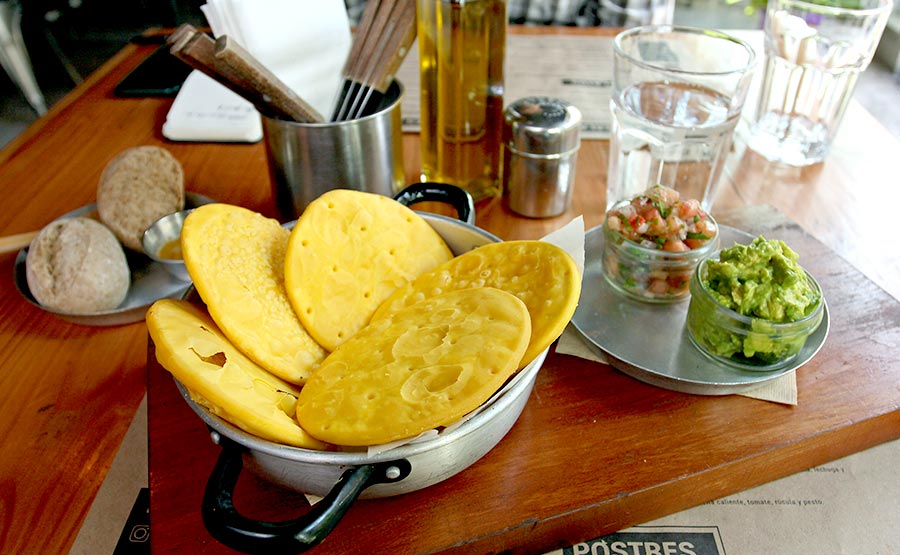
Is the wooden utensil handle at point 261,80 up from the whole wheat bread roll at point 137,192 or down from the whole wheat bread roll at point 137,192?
up

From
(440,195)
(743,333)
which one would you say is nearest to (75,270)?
(440,195)

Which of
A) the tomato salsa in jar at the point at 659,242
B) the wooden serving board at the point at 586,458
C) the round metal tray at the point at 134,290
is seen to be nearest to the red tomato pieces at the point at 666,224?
the tomato salsa in jar at the point at 659,242

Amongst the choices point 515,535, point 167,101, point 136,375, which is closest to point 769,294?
point 515,535

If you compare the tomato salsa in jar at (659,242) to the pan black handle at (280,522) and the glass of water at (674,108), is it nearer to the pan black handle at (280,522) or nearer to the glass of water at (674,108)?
the glass of water at (674,108)

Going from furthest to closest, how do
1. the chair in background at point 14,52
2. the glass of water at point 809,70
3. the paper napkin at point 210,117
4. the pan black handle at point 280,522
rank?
the chair in background at point 14,52 < the paper napkin at point 210,117 < the glass of water at point 809,70 < the pan black handle at point 280,522

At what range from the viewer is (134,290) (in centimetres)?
64

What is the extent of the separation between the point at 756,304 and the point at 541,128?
28cm

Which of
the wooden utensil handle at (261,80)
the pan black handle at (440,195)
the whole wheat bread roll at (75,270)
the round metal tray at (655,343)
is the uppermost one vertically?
the wooden utensil handle at (261,80)

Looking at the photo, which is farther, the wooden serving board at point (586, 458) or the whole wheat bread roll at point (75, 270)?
the whole wheat bread roll at point (75, 270)

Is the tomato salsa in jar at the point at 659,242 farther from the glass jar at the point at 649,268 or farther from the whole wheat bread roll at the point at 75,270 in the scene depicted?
the whole wheat bread roll at the point at 75,270

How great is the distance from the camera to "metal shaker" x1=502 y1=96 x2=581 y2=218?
0.68 meters

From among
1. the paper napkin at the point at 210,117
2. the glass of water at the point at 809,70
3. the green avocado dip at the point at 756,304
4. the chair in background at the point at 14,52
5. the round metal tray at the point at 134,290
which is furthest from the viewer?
the chair in background at the point at 14,52

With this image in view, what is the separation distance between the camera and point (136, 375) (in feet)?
1.85

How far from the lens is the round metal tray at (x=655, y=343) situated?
1.70 ft
